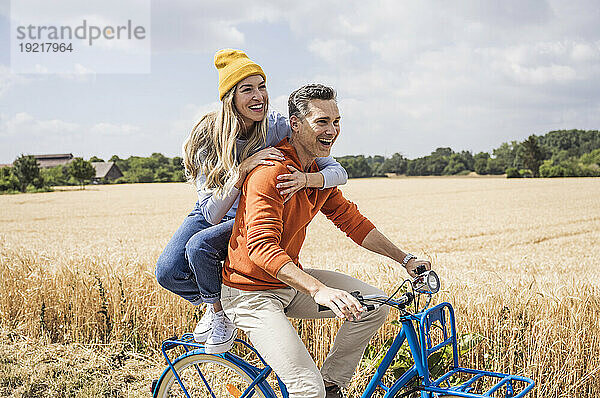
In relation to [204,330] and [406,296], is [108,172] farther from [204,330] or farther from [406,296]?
[406,296]

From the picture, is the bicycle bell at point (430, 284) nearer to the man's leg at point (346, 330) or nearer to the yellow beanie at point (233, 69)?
the man's leg at point (346, 330)

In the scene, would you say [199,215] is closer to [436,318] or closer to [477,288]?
[436,318]

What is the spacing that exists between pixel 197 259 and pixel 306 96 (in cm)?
101

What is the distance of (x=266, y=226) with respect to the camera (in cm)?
262

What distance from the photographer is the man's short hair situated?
281 cm

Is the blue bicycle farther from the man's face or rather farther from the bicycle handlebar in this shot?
the man's face

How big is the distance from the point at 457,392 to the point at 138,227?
21005 millimetres

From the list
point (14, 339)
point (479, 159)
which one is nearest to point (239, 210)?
point (14, 339)

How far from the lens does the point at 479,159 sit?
64.0 metres

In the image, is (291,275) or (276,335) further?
(276,335)

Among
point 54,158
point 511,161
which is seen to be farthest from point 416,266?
point 54,158

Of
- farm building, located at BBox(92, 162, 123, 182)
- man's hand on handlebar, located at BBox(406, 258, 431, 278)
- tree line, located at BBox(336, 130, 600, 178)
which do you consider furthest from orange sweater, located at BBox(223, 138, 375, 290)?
farm building, located at BBox(92, 162, 123, 182)

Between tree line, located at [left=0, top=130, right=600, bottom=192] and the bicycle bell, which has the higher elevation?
tree line, located at [left=0, top=130, right=600, bottom=192]

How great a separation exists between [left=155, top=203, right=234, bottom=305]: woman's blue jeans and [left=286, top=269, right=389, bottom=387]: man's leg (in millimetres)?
439
